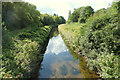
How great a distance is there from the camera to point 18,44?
6836mm


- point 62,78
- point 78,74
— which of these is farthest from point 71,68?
point 62,78

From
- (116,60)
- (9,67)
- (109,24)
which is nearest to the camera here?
(9,67)

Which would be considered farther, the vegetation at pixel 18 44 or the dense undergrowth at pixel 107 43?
the dense undergrowth at pixel 107 43

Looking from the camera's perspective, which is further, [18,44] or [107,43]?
[18,44]

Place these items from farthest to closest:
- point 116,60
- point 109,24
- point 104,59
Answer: point 109,24 → point 104,59 → point 116,60

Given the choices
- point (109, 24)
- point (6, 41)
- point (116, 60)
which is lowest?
point (116, 60)

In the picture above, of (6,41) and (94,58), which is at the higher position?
(6,41)

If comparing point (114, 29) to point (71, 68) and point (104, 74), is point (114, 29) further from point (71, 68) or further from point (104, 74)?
point (71, 68)

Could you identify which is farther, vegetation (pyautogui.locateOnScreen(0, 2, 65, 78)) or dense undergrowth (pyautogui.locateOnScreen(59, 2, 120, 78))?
dense undergrowth (pyautogui.locateOnScreen(59, 2, 120, 78))

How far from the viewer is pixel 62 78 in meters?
5.68

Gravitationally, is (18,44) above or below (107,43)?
below

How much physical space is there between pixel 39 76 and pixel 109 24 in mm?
6428

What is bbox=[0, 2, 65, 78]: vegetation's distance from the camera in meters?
4.31

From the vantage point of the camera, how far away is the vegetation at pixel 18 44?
431cm
